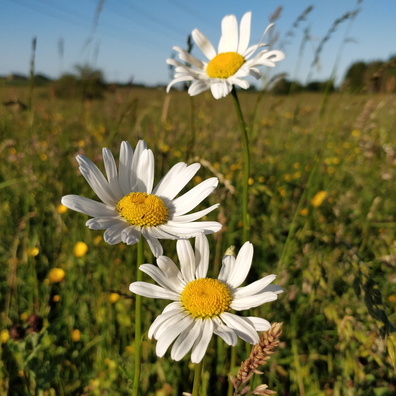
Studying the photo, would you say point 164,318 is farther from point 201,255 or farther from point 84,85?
point 84,85

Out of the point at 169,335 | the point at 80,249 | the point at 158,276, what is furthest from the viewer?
the point at 80,249

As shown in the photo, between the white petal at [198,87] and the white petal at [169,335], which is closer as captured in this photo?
the white petal at [169,335]

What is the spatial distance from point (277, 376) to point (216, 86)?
1180 millimetres

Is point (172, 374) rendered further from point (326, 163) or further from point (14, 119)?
point (14, 119)

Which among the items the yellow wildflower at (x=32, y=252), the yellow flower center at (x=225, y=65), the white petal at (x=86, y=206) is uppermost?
the yellow flower center at (x=225, y=65)

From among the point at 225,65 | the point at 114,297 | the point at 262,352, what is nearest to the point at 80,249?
the point at 114,297

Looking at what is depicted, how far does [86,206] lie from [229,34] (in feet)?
2.69

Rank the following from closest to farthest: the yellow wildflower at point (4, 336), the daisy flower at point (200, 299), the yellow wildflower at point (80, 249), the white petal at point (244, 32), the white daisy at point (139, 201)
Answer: the daisy flower at point (200, 299), the white daisy at point (139, 201), the white petal at point (244, 32), the yellow wildflower at point (4, 336), the yellow wildflower at point (80, 249)

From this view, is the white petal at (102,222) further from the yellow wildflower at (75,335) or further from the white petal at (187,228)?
the yellow wildflower at (75,335)

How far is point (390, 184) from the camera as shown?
108 inches

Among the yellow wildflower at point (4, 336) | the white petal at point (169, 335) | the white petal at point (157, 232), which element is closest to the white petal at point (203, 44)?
the white petal at point (157, 232)

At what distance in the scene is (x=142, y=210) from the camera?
91cm

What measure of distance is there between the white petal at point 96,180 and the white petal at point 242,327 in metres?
0.42

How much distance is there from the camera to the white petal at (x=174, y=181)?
3.29ft
